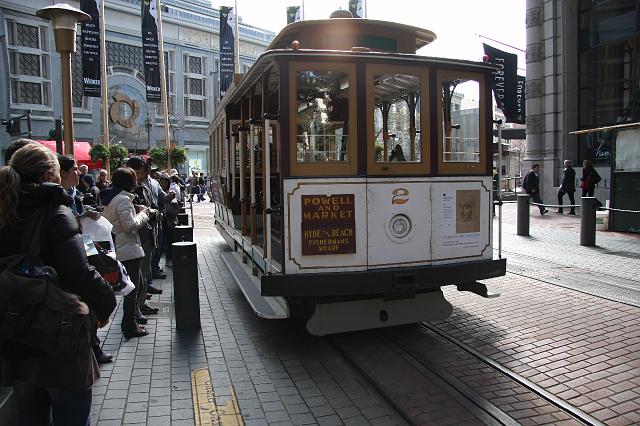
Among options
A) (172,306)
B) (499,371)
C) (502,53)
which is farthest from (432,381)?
(502,53)

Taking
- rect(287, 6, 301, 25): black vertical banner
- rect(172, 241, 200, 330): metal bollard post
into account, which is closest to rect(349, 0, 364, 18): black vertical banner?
rect(287, 6, 301, 25): black vertical banner

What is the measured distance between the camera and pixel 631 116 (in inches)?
703

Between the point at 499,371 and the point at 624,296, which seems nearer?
the point at 499,371

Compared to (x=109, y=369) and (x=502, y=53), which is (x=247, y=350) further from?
(x=502, y=53)

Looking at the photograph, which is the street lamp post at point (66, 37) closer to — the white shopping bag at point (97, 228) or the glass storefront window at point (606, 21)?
the white shopping bag at point (97, 228)

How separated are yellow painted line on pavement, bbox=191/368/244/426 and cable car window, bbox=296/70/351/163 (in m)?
2.24

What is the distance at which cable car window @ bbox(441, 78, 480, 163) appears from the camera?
5.79 meters

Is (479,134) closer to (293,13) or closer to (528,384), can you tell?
(528,384)

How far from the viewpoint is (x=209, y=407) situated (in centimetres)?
424

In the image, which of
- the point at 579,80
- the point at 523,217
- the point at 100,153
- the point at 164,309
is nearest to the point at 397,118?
the point at 164,309

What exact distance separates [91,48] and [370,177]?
21.3 meters

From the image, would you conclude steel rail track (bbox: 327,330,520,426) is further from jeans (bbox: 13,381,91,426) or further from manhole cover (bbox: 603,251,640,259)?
manhole cover (bbox: 603,251,640,259)

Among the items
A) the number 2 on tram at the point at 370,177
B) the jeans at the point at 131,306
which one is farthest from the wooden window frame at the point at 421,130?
the jeans at the point at 131,306

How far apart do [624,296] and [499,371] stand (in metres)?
3.42
